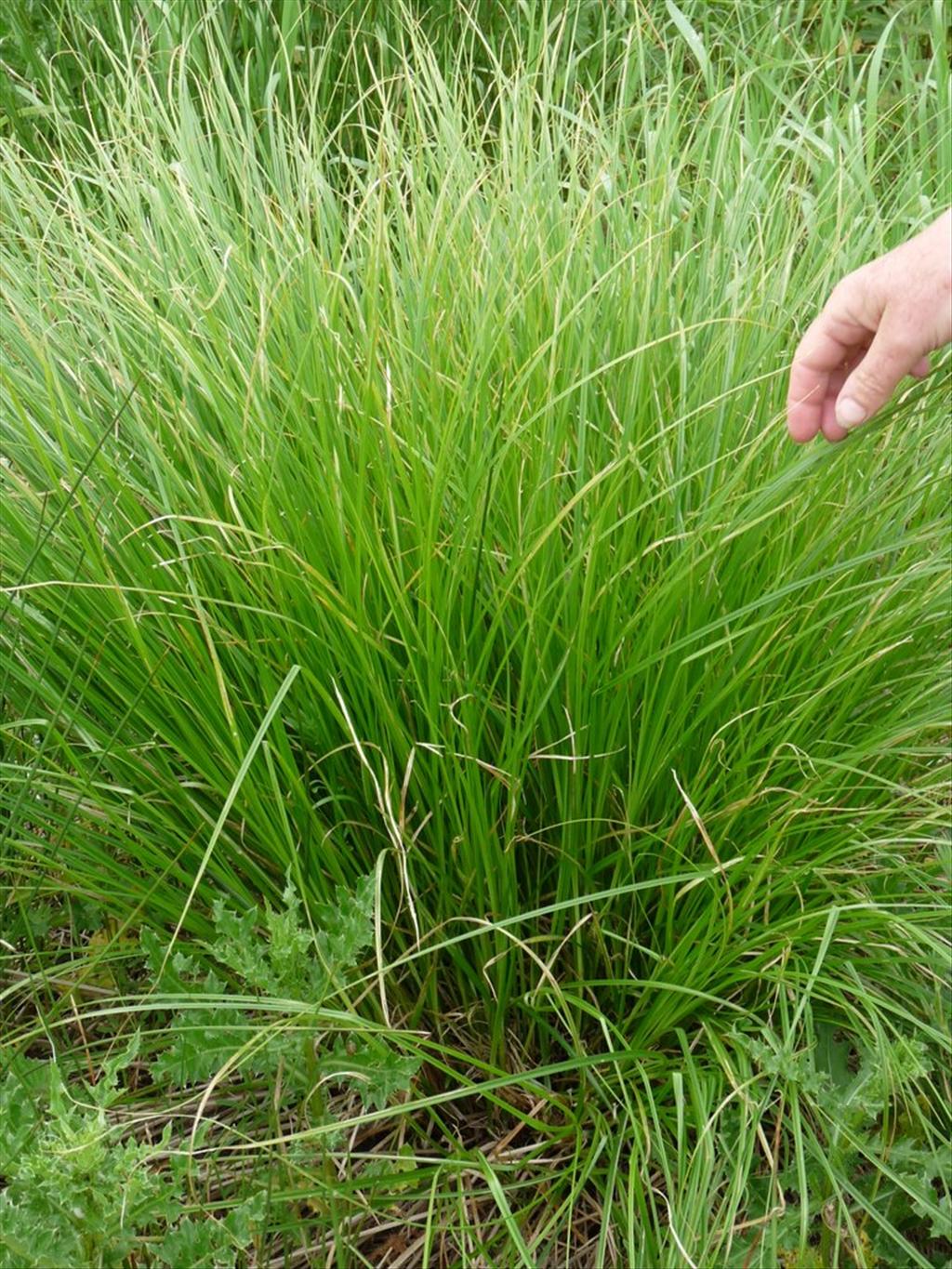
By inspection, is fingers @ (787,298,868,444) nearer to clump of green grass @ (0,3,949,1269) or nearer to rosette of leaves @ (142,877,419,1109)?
clump of green grass @ (0,3,949,1269)

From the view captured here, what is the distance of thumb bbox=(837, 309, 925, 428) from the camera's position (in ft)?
3.97

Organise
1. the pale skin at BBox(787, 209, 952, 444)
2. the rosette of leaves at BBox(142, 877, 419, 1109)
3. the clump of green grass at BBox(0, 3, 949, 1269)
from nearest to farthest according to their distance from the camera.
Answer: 1. the pale skin at BBox(787, 209, 952, 444)
2. the rosette of leaves at BBox(142, 877, 419, 1109)
3. the clump of green grass at BBox(0, 3, 949, 1269)

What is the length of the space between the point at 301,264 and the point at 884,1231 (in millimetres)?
1423

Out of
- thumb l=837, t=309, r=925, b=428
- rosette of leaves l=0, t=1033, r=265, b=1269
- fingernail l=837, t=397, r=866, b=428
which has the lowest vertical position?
rosette of leaves l=0, t=1033, r=265, b=1269

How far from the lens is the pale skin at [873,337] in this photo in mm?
1187

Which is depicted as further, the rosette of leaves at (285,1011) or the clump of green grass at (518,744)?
the clump of green grass at (518,744)

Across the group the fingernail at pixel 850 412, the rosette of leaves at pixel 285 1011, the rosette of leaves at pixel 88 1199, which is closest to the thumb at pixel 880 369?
the fingernail at pixel 850 412

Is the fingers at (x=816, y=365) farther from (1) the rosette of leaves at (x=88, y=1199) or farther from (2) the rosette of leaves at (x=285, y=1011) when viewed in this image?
(1) the rosette of leaves at (x=88, y=1199)

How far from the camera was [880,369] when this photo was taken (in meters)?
1.24

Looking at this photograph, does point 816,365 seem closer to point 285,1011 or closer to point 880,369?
point 880,369

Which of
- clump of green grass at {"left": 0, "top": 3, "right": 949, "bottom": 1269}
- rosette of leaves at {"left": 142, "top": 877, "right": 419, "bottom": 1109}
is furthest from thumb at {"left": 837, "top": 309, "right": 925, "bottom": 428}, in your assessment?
rosette of leaves at {"left": 142, "top": 877, "right": 419, "bottom": 1109}

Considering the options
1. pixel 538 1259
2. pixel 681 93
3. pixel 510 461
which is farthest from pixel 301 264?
pixel 681 93

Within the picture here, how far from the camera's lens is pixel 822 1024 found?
1611 mm

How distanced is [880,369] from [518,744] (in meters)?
0.54
